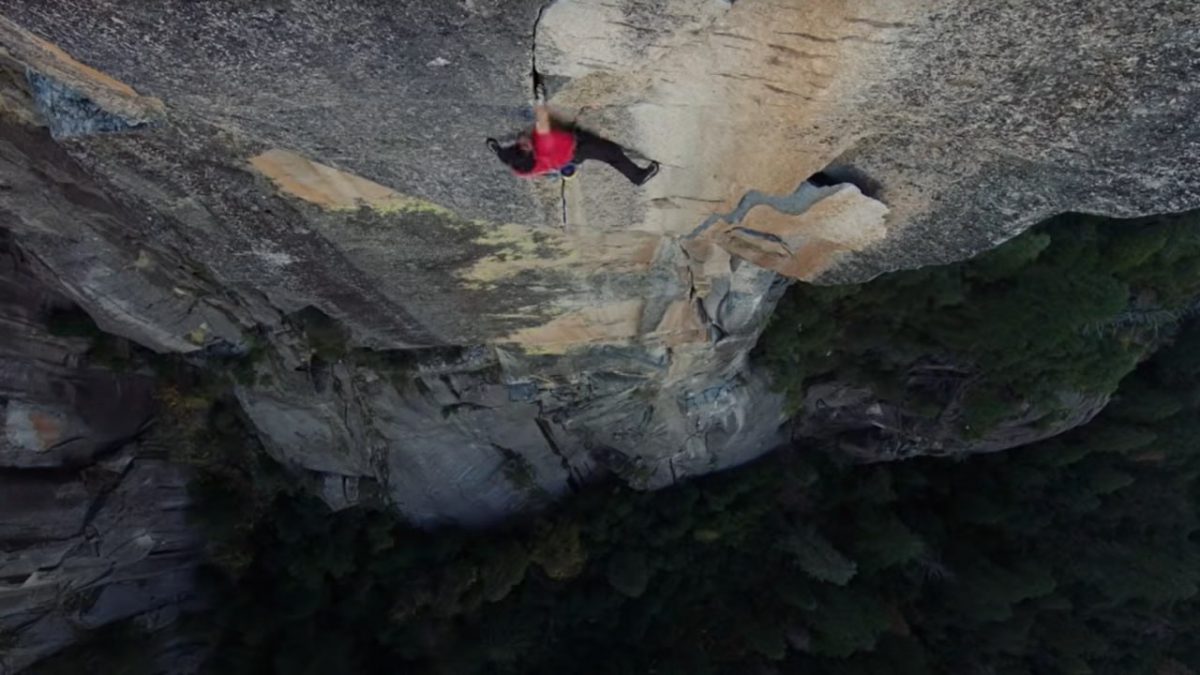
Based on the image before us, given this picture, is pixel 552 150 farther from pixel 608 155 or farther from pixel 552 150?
pixel 608 155

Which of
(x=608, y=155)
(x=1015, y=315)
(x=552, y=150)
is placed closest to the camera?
(x=552, y=150)

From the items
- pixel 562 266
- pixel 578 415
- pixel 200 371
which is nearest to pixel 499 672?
pixel 578 415

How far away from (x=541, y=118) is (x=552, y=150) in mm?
292

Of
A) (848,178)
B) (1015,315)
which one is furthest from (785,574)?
(848,178)

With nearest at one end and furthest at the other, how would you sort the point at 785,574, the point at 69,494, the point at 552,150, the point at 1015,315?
the point at 552,150 < the point at 1015,315 < the point at 69,494 < the point at 785,574

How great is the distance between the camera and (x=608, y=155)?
17.1ft

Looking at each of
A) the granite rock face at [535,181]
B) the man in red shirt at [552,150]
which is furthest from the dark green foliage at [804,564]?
the man in red shirt at [552,150]

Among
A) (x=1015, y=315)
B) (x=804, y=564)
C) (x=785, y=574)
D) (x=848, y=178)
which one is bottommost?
(x=785, y=574)

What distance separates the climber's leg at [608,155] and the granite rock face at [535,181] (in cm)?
9

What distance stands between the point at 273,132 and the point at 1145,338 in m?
11.2

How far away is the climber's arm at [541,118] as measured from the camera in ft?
15.2

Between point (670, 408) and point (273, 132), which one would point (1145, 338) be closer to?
point (670, 408)

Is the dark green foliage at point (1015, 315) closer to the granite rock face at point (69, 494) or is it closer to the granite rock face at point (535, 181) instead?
the granite rock face at point (535, 181)

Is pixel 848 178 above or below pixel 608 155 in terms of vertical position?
below
